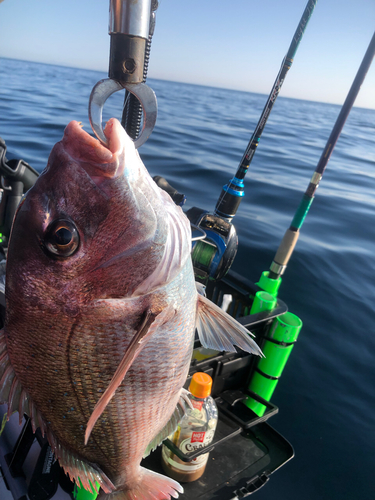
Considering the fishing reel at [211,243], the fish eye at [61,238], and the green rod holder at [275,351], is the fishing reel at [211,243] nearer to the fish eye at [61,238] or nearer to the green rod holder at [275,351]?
the green rod holder at [275,351]

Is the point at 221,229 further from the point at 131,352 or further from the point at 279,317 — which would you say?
the point at 131,352

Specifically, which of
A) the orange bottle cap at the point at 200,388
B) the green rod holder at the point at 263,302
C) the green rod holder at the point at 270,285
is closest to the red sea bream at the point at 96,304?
the orange bottle cap at the point at 200,388

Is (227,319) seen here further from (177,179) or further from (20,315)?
(177,179)

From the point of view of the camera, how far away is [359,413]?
351 cm

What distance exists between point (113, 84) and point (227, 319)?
0.76 metres

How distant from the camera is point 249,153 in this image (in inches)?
86.7

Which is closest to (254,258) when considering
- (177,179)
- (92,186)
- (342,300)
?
(342,300)

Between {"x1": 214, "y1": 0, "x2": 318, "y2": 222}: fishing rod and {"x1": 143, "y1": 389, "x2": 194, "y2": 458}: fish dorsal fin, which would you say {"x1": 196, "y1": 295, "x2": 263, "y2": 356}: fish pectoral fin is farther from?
{"x1": 214, "y1": 0, "x2": 318, "y2": 222}: fishing rod

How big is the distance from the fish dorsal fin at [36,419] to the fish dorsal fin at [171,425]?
180 mm

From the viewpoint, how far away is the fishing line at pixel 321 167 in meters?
2.42

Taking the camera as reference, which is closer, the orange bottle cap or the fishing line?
the orange bottle cap

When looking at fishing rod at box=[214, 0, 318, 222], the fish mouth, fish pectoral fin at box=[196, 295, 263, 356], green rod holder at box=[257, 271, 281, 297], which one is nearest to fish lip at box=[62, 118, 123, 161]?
the fish mouth

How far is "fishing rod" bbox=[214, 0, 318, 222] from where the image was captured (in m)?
2.02

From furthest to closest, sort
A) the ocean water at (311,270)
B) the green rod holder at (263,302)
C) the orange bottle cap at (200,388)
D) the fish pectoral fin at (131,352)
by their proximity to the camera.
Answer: the ocean water at (311,270) < the green rod holder at (263,302) < the orange bottle cap at (200,388) < the fish pectoral fin at (131,352)
